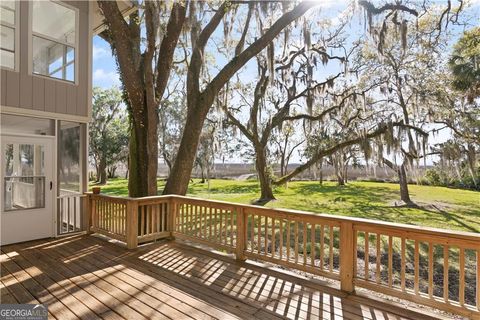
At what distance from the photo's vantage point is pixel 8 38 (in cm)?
445

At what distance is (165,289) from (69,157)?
3.55m

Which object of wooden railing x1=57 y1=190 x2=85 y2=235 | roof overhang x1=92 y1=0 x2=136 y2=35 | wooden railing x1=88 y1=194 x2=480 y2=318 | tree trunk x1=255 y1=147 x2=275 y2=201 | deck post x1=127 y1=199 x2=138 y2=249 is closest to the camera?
wooden railing x1=88 y1=194 x2=480 y2=318

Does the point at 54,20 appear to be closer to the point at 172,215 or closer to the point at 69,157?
the point at 69,157

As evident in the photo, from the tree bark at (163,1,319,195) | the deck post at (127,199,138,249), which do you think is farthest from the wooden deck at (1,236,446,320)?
the tree bark at (163,1,319,195)

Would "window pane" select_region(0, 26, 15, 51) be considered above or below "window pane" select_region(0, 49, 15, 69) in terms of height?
above

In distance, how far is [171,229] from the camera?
4816mm

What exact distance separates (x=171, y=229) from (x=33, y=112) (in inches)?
118

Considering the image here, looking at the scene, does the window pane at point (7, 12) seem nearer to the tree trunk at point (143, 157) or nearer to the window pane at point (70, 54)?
the window pane at point (70, 54)

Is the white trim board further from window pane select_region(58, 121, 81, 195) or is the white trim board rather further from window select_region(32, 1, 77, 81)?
window select_region(32, 1, 77, 81)

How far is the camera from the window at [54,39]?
475 centimetres

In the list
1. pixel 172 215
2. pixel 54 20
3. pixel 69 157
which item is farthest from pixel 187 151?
pixel 54 20

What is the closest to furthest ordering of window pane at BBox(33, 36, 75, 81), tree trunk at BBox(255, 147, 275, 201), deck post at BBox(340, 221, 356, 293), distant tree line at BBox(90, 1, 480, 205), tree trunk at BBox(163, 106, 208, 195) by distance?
1. deck post at BBox(340, 221, 356, 293)
2. window pane at BBox(33, 36, 75, 81)
3. distant tree line at BBox(90, 1, 480, 205)
4. tree trunk at BBox(163, 106, 208, 195)
5. tree trunk at BBox(255, 147, 275, 201)

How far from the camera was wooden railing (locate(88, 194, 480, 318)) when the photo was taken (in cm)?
242

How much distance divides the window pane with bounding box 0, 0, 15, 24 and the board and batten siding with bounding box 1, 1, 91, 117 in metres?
0.12
